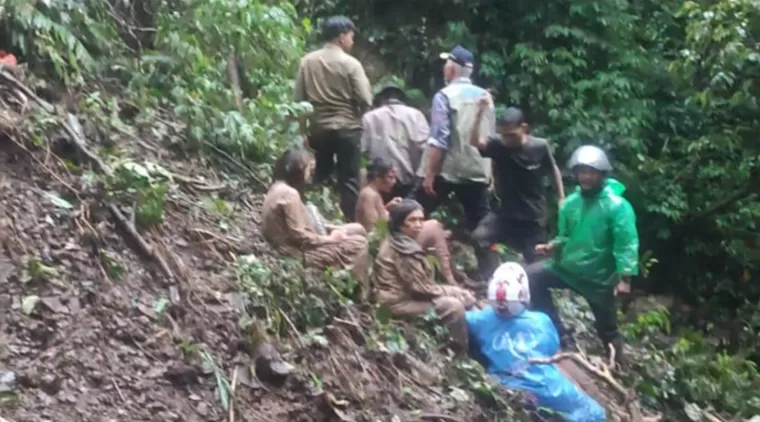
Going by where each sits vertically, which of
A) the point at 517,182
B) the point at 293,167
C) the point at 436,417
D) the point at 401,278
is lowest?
the point at 436,417

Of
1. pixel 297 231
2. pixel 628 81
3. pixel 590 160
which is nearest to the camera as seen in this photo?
pixel 590 160

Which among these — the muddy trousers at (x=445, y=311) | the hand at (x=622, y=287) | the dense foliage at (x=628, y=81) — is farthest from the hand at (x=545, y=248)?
the dense foliage at (x=628, y=81)

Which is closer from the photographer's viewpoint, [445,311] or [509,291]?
[509,291]

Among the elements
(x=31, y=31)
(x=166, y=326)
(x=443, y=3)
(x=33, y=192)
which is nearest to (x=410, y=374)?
(x=166, y=326)

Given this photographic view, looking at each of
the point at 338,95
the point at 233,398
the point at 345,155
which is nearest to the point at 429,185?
the point at 345,155

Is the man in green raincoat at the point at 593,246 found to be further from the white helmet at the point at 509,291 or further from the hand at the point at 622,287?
the white helmet at the point at 509,291

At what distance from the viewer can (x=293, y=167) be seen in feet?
25.1

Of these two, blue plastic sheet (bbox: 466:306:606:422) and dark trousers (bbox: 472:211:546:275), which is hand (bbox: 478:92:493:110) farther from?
blue plastic sheet (bbox: 466:306:606:422)

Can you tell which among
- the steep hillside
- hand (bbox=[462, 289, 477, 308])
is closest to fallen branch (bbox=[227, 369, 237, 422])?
the steep hillside

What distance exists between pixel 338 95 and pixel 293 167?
143 cm

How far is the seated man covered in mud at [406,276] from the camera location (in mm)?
7453

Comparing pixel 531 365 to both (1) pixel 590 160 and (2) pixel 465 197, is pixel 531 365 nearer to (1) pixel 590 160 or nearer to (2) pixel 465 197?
(1) pixel 590 160

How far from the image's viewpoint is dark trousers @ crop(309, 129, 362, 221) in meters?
9.01

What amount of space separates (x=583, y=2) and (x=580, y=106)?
130 cm
